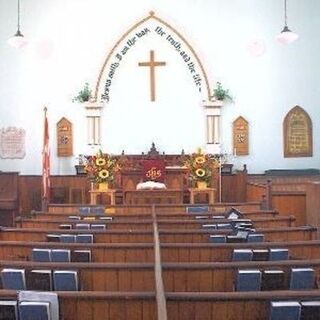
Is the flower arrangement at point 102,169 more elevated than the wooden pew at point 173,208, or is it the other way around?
the flower arrangement at point 102,169

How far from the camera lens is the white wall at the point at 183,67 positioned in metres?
16.0

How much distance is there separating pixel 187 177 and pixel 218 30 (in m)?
4.49

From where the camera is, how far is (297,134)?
628 inches

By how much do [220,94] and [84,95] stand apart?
11.4 ft

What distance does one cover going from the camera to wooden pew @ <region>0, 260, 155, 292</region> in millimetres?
5094

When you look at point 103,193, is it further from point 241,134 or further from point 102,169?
point 241,134

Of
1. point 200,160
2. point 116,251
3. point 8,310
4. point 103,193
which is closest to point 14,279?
point 8,310

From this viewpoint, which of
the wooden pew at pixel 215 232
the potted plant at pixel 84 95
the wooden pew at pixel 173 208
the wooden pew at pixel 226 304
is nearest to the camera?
the wooden pew at pixel 226 304

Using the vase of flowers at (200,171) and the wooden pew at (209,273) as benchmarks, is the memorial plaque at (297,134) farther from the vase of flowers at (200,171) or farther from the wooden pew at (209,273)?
the wooden pew at (209,273)

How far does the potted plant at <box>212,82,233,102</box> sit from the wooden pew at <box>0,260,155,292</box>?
36.0ft

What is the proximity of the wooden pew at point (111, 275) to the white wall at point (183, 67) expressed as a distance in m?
10.9

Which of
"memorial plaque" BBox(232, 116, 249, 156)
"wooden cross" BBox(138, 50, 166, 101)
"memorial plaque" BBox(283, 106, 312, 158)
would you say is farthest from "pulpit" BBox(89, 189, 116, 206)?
"memorial plaque" BBox(283, 106, 312, 158)

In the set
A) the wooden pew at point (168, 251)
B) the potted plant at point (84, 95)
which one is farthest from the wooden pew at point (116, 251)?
the potted plant at point (84, 95)

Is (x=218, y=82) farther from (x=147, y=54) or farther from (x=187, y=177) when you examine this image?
(x=187, y=177)
